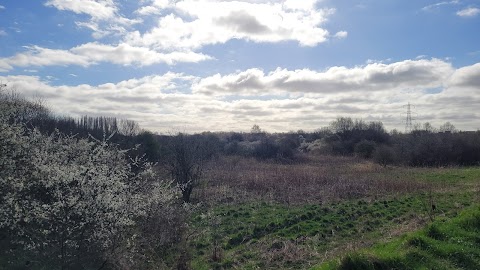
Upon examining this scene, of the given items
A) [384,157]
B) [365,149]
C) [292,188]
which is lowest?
→ [292,188]

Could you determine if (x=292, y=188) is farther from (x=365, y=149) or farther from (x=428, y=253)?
(x=365, y=149)

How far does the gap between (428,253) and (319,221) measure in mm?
5563

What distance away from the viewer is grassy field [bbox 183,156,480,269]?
9.27m

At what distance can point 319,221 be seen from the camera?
13.6 meters

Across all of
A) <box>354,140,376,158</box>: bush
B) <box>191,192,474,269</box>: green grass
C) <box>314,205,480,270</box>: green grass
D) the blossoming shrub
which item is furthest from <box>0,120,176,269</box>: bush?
<box>354,140,376,158</box>: bush

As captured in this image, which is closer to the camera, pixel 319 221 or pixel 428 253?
pixel 428 253

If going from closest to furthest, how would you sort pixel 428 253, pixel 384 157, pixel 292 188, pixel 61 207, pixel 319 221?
pixel 61 207 → pixel 428 253 → pixel 319 221 → pixel 292 188 → pixel 384 157

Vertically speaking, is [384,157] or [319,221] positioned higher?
[384,157]

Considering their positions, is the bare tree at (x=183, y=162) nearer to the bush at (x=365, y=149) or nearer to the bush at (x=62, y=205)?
the bush at (x=62, y=205)

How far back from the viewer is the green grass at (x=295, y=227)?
10.2 metres

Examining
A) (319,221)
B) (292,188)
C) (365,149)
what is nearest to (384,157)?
(365,149)

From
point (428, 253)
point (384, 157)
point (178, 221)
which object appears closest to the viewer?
point (428, 253)

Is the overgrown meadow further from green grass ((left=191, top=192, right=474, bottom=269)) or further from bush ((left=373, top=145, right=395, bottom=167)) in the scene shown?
bush ((left=373, top=145, right=395, bottom=167))

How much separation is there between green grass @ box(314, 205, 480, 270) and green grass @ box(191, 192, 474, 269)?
74.5 inches
